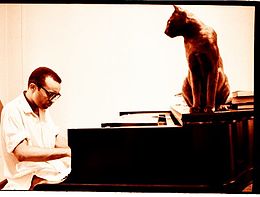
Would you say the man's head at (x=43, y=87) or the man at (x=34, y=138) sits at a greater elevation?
the man's head at (x=43, y=87)

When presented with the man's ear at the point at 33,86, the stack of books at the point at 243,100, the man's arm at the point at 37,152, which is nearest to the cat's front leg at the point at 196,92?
the stack of books at the point at 243,100

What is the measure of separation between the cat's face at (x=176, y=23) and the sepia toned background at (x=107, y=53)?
0.09 feet

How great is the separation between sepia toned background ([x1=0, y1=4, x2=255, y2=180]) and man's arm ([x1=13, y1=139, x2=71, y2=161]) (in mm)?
120

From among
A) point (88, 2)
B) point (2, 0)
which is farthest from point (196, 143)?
point (2, 0)

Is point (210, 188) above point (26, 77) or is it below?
below

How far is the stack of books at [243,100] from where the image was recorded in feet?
6.09

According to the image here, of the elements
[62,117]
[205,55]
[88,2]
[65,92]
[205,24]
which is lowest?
[62,117]

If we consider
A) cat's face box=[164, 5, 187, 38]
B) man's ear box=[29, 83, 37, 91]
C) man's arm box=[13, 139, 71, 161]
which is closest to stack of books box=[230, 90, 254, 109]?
cat's face box=[164, 5, 187, 38]

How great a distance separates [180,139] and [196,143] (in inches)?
3.6

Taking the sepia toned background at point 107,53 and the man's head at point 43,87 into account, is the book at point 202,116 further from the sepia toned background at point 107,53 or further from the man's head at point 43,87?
the man's head at point 43,87

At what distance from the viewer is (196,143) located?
183 cm

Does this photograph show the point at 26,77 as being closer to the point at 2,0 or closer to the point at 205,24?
the point at 2,0

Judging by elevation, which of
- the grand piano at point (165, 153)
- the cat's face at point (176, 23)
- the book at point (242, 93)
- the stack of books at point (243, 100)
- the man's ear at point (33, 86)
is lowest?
the grand piano at point (165, 153)

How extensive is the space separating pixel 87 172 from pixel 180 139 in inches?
20.2
